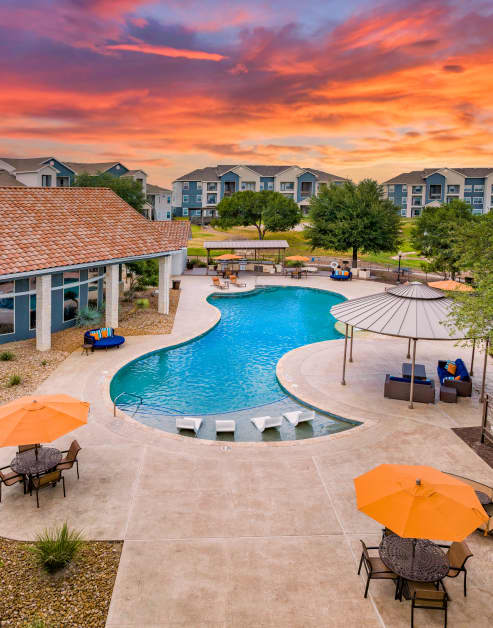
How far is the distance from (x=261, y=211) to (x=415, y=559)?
64834 mm

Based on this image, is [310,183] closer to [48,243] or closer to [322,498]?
[48,243]

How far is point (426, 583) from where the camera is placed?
24.6 ft

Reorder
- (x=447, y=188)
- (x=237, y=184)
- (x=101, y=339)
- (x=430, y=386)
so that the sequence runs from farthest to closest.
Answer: (x=447, y=188), (x=237, y=184), (x=101, y=339), (x=430, y=386)

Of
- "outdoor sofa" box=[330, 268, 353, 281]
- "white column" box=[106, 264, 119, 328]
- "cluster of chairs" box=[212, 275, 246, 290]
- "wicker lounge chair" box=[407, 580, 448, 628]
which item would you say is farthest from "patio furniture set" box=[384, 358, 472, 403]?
"outdoor sofa" box=[330, 268, 353, 281]

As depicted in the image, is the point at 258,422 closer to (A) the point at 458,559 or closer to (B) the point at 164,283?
(A) the point at 458,559

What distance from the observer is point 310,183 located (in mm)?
99438

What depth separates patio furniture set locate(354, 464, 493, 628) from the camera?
267 inches

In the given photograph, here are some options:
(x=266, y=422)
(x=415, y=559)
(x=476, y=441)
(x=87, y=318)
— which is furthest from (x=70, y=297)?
(x=415, y=559)

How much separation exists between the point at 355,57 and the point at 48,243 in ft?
79.4

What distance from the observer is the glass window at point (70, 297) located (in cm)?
2400

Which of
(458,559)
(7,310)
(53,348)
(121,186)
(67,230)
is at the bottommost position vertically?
(458,559)

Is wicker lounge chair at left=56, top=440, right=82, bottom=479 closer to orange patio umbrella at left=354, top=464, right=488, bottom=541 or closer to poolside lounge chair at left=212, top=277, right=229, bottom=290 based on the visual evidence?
orange patio umbrella at left=354, top=464, right=488, bottom=541

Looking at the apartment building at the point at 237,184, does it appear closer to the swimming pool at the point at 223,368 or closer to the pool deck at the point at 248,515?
the swimming pool at the point at 223,368

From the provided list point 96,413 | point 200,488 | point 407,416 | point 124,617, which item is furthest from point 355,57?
point 124,617
